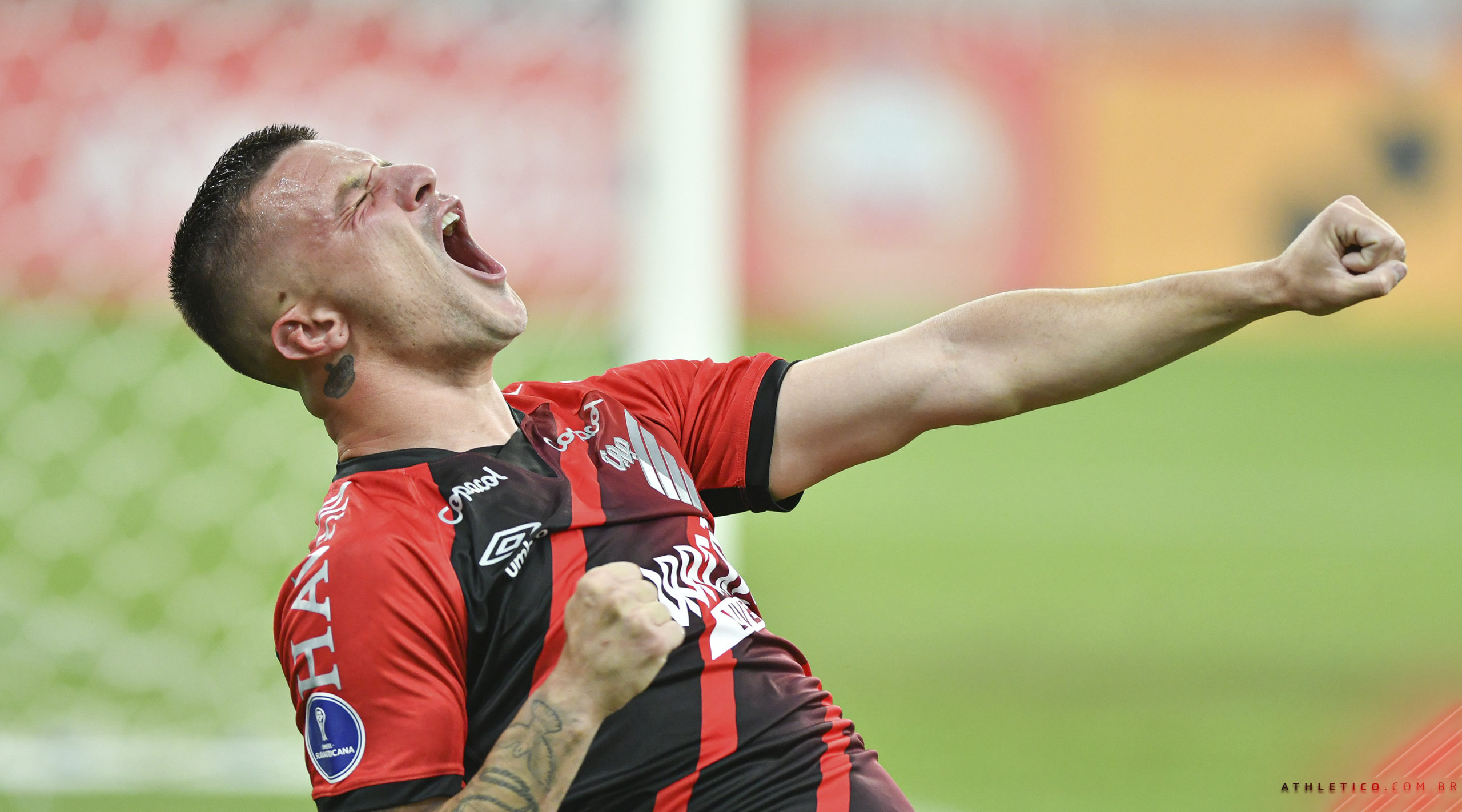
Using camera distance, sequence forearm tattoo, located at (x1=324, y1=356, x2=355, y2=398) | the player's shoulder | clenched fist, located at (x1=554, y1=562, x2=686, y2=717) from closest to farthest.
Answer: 1. clenched fist, located at (x1=554, y1=562, x2=686, y2=717)
2. the player's shoulder
3. forearm tattoo, located at (x1=324, y1=356, x2=355, y2=398)

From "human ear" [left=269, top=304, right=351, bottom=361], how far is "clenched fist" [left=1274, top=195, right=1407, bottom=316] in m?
1.49

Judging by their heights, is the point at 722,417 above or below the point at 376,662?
above

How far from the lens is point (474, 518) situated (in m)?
2.18

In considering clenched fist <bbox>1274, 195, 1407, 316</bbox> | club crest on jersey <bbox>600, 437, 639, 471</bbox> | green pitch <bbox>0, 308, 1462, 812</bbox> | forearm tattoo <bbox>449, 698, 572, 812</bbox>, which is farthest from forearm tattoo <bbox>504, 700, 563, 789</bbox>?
green pitch <bbox>0, 308, 1462, 812</bbox>

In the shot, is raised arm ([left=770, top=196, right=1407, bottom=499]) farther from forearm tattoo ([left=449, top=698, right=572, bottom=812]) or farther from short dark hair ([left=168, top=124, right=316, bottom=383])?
short dark hair ([left=168, top=124, right=316, bottom=383])

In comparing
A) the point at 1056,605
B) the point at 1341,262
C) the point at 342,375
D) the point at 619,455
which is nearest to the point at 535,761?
the point at 619,455

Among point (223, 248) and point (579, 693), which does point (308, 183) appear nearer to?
point (223, 248)

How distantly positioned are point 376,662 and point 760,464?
858 millimetres

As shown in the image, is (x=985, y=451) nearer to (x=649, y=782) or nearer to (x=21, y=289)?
(x=21, y=289)

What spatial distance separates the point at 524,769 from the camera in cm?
188

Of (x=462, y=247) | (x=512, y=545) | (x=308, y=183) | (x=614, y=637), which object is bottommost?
(x=614, y=637)

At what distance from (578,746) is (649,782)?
266 millimetres

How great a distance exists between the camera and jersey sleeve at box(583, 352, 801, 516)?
8.45 ft

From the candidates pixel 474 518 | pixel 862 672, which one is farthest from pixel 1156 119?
pixel 474 518
